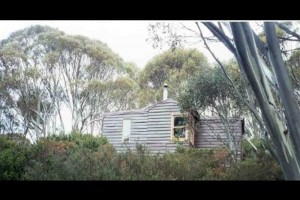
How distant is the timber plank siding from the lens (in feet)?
12.6

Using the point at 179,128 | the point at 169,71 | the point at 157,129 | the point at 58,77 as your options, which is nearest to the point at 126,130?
the point at 157,129

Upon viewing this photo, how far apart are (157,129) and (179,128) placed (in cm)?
22

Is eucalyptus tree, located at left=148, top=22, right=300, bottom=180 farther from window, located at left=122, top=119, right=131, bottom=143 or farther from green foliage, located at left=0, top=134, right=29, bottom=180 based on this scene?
green foliage, located at left=0, top=134, right=29, bottom=180

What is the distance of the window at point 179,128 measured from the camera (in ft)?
12.8

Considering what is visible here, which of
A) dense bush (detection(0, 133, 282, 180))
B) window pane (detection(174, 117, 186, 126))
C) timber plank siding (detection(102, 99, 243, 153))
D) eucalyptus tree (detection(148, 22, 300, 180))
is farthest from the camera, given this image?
window pane (detection(174, 117, 186, 126))

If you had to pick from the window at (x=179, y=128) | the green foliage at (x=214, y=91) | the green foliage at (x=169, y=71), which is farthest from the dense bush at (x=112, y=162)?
the green foliage at (x=169, y=71)

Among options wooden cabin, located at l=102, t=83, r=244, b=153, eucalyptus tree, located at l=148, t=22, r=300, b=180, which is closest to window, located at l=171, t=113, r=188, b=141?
wooden cabin, located at l=102, t=83, r=244, b=153

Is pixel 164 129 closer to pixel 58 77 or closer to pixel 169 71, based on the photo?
pixel 169 71

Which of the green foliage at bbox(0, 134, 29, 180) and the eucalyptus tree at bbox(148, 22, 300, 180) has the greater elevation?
the eucalyptus tree at bbox(148, 22, 300, 180)

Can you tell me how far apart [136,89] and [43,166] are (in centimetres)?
121
